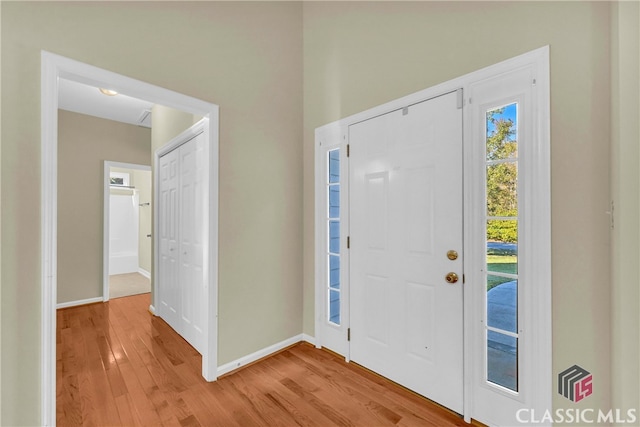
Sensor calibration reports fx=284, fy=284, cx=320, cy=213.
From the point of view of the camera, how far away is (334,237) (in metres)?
2.64

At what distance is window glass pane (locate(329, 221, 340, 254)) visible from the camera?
2.60 meters

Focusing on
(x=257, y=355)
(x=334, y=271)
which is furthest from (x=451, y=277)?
(x=257, y=355)

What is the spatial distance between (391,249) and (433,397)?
101 centimetres

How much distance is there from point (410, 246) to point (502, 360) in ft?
2.72

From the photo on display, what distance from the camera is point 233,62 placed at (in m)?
2.35

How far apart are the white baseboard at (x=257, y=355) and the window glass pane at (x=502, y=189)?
2074 mm

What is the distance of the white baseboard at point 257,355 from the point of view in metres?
2.27

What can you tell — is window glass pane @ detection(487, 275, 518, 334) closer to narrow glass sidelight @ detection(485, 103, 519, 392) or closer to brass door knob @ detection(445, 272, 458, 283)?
narrow glass sidelight @ detection(485, 103, 519, 392)

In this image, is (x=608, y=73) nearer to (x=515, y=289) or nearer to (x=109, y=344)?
(x=515, y=289)

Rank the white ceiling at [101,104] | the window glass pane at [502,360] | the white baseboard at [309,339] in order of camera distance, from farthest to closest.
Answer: the white ceiling at [101,104], the white baseboard at [309,339], the window glass pane at [502,360]

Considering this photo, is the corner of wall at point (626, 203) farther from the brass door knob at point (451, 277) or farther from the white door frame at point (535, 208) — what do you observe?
the brass door knob at point (451, 277)

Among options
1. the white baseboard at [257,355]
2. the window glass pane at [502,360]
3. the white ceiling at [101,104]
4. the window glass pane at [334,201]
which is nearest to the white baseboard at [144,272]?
the white ceiling at [101,104]

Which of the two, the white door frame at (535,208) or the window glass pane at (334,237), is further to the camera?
the window glass pane at (334,237)

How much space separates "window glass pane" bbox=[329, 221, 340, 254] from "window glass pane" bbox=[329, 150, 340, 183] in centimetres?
41
